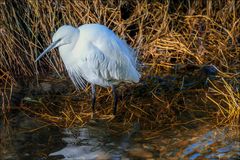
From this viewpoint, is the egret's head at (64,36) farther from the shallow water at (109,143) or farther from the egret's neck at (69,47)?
the shallow water at (109,143)

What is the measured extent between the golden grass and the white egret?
0.39 m

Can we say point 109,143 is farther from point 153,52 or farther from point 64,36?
point 153,52

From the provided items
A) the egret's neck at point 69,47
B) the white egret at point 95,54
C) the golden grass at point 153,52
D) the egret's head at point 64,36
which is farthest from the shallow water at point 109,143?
the egret's head at point 64,36

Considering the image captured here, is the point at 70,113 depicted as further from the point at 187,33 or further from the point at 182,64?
the point at 187,33

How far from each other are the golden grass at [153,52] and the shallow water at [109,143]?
21 cm

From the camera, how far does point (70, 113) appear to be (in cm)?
459

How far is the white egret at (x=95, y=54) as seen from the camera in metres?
4.17

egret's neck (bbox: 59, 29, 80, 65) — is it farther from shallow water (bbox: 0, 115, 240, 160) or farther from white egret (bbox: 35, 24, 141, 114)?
shallow water (bbox: 0, 115, 240, 160)

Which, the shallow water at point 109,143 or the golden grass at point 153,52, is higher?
the golden grass at point 153,52

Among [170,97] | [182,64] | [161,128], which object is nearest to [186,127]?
[161,128]

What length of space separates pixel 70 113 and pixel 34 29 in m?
1.18

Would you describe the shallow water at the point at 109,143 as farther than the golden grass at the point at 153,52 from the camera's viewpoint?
No

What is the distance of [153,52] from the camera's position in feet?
18.3

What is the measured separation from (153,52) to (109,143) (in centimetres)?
184
